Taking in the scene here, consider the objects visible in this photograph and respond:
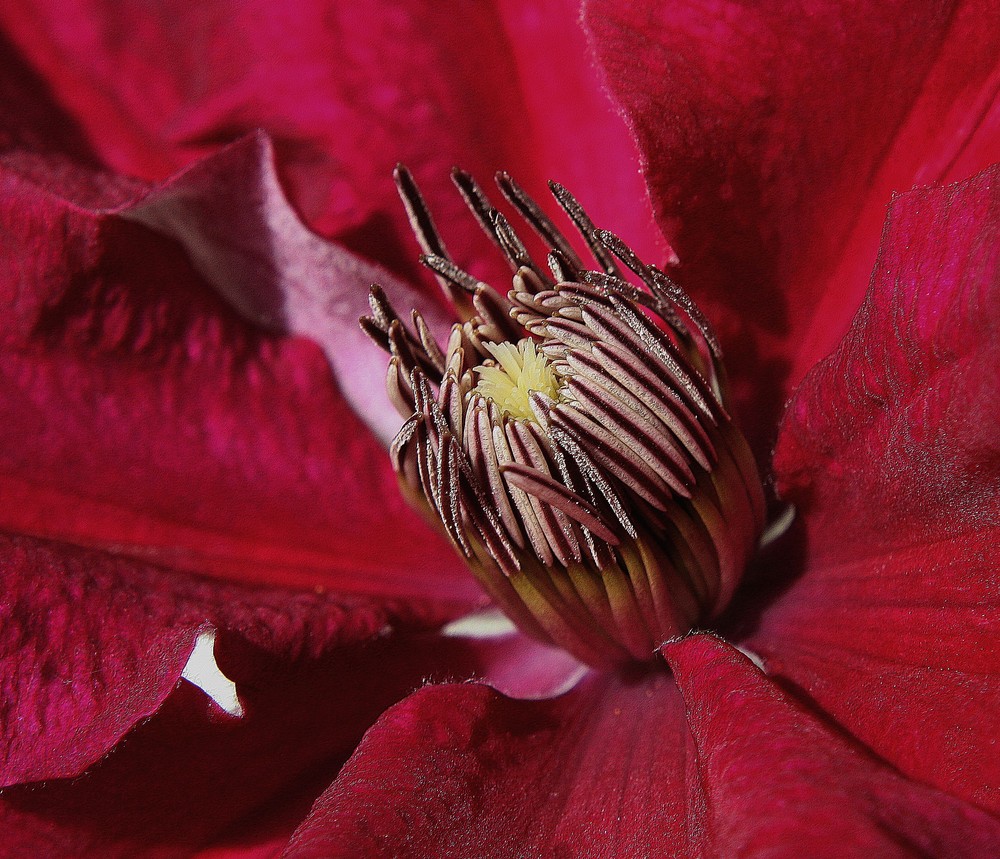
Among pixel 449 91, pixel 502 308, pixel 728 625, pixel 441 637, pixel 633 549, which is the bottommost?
pixel 441 637

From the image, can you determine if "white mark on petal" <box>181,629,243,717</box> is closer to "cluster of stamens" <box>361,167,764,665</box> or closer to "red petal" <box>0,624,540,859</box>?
"red petal" <box>0,624,540,859</box>

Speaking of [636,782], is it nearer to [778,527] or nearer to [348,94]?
[778,527]

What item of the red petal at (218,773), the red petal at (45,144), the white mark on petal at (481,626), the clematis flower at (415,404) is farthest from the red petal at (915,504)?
the red petal at (45,144)

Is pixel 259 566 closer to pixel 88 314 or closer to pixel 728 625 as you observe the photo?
pixel 88 314

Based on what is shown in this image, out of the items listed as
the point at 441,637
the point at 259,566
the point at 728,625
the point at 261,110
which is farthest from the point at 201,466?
A: the point at 728,625

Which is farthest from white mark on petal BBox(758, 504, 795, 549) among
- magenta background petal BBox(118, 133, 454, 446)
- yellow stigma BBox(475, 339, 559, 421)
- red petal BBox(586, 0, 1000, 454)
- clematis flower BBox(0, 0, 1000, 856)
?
magenta background petal BBox(118, 133, 454, 446)

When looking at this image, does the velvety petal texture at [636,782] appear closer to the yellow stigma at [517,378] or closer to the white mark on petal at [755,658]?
the white mark on petal at [755,658]

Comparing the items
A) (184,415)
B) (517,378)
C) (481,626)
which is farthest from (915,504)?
(184,415)

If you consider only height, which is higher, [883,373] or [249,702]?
[883,373]

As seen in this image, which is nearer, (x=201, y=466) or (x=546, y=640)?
(x=546, y=640)
